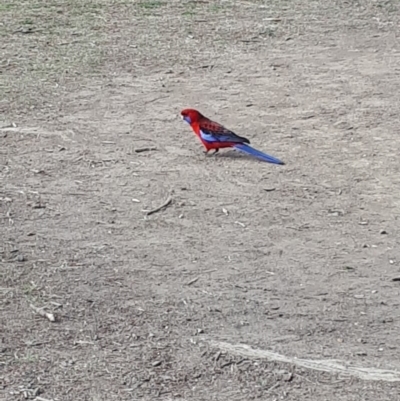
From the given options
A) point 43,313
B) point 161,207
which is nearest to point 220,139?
point 161,207

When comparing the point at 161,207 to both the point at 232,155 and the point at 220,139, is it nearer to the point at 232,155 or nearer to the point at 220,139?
the point at 220,139

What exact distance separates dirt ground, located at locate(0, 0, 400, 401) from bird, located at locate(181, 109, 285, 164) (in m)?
0.08

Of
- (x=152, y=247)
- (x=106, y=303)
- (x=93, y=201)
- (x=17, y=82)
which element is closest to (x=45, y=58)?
(x=17, y=82)

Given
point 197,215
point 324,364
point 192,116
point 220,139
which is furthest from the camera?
point 192,116

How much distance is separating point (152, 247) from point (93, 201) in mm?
620

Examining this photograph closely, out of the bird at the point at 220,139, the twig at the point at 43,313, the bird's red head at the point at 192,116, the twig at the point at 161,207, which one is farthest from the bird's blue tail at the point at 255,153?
the twig at the point at 43,313

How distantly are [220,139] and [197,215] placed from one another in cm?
74

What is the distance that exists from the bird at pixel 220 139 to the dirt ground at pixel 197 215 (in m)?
0.08

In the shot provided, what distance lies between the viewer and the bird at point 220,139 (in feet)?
18.1

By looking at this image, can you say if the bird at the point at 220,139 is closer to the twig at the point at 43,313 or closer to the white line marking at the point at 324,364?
the twig at the point at 43,313

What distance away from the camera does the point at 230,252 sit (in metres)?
4.47

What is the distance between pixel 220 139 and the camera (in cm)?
550

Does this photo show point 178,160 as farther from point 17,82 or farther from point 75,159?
point 17,82

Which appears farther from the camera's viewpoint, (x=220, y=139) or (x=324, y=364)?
(x=220, y=139)
